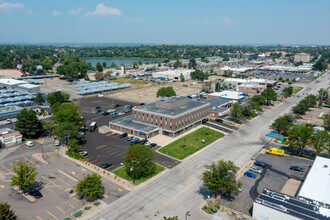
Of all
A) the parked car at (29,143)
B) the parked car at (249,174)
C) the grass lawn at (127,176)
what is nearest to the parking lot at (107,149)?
the grass lawn at (127,176)

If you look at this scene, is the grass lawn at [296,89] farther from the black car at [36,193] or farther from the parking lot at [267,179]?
the black car at [36,193]

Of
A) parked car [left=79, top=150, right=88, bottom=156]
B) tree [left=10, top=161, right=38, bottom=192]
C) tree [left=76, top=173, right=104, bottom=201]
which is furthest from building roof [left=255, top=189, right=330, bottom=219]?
parked car [left=79, top=150, right=88, bottom=156]

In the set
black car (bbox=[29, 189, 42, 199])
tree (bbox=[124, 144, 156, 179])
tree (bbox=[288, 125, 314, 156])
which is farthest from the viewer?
tree (bbox=[288, 125, 314, 156])

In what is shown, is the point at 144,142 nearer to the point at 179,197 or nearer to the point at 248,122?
the point at 179,197

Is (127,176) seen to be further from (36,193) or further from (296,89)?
(296,89)

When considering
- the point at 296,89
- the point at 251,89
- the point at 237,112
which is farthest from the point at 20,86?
the point at 296,89

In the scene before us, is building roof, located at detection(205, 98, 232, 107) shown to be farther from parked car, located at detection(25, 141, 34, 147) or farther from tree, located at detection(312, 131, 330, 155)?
parked car, located at detection(25, 141, 34, 147)
